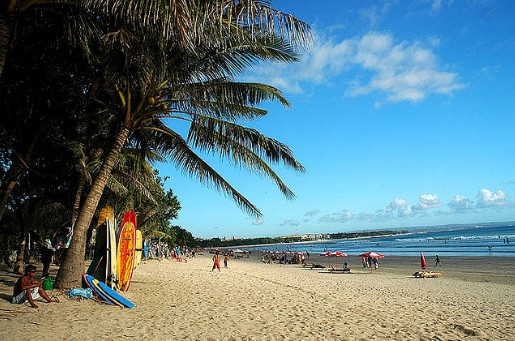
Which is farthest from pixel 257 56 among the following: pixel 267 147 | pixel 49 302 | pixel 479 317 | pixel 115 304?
pixel 479 317

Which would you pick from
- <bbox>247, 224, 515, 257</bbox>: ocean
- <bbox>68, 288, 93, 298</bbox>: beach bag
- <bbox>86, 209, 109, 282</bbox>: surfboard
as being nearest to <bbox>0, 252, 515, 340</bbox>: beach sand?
<bbox>68, 288, 93, 298</bbox>: beach bag

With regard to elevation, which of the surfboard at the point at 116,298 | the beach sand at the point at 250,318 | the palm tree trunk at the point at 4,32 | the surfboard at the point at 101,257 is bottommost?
the beach sand at the point at 250,318

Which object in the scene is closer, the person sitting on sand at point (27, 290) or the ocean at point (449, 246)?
the person sitting on sand at point (27, 290)

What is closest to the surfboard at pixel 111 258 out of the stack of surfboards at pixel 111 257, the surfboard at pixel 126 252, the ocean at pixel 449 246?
the stack of surfboards at pixel 111 257

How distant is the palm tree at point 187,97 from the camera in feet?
20.1

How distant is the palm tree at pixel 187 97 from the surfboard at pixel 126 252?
3.70ft

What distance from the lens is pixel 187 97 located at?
297 inches

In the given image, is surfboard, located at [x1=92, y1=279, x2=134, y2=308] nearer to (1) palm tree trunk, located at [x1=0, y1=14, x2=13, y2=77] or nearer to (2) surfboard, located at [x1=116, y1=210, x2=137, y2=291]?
(2) surfboard, located at [x1=116, y1=210, x2=137, y2=291]

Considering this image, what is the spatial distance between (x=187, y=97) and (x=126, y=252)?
425cm

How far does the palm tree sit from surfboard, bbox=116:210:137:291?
1129 mm

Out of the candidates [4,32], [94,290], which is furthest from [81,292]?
[4,32]

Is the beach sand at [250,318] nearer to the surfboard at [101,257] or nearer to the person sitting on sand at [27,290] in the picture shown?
the person sitting on sand at [27,290]

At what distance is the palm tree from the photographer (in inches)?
241

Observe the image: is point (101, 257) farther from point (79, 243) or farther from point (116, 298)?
point (116, 298)
